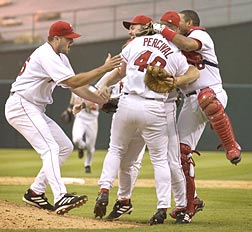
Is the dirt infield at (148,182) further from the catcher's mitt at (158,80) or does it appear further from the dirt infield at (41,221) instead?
the catcher's mitt at (158,80)

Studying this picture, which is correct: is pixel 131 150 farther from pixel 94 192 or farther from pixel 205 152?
pixel 205 152

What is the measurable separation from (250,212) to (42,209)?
232 cm

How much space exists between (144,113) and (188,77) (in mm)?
511

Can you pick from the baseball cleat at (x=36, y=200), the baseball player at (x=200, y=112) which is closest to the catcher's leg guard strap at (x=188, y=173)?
the baseball player at (x=200, y=112)

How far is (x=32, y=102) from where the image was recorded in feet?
26.0

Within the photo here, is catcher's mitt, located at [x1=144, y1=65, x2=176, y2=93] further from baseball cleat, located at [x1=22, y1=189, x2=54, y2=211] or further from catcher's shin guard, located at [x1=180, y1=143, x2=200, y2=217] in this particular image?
baseball cleat, located at [x1=22, y1=189, x2=54, y2=211]

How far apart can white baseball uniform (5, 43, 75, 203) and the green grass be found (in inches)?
33.7

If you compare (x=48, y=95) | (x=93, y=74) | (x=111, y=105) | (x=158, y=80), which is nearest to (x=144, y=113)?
(x=158, y=80)

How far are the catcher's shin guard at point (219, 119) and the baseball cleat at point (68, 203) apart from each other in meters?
1.38

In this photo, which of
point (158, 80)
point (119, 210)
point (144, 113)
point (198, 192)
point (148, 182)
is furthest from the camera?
point (148, 182)

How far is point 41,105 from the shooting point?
801 centimetres

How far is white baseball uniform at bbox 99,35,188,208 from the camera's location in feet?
23.9

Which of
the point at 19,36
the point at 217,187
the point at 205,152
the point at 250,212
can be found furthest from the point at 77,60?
the point at 250,212

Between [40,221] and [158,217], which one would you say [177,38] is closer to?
[158,217]
